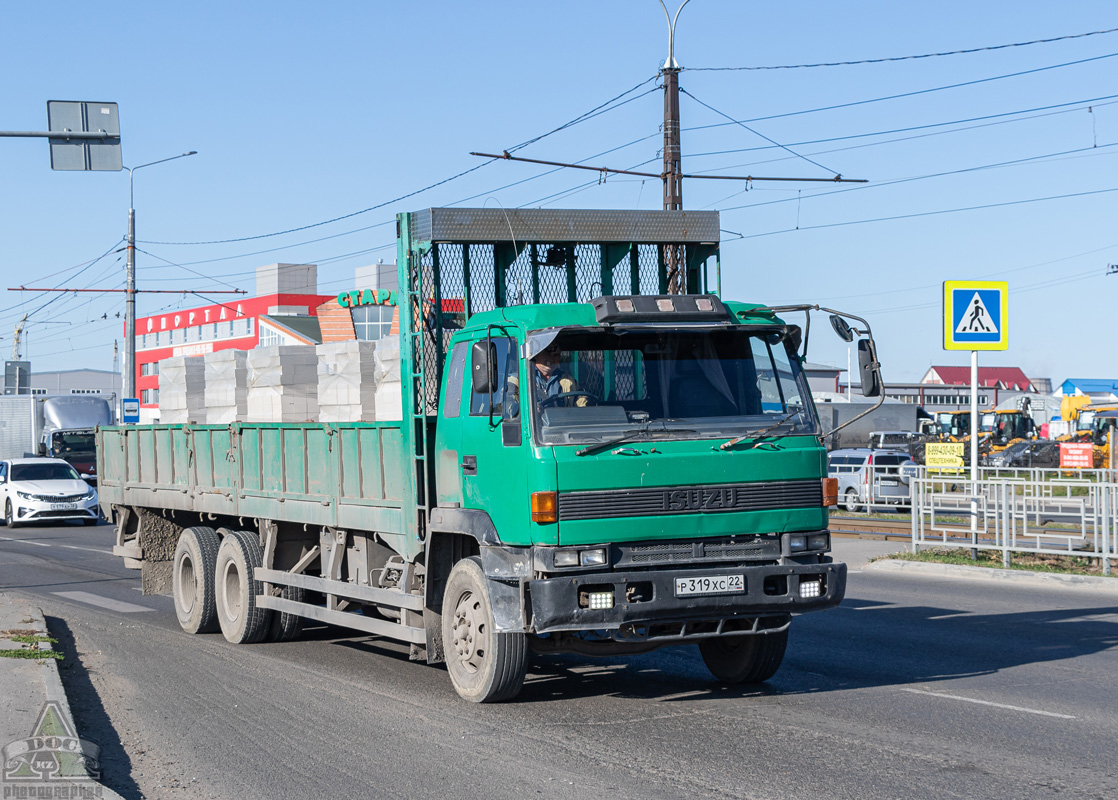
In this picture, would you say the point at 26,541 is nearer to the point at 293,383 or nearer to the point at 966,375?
the point at 293,383

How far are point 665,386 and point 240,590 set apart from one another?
18.3ft

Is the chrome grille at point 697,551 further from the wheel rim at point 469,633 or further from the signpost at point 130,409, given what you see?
the signpost at point 130,409

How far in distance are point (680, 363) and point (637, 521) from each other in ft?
3.63

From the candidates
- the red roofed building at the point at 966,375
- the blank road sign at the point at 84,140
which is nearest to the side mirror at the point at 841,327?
the blank road sign at the point at 84,140

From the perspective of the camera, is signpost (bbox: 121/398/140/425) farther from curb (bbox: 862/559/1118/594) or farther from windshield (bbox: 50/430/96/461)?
curb (bbox: 862/559/1118/594)

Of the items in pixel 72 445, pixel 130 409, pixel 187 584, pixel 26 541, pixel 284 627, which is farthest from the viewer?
pixel 72 445

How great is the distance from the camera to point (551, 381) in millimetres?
7684

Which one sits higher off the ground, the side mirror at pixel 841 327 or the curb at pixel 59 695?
the side mirror at pixel 841 327

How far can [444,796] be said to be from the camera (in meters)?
6.02

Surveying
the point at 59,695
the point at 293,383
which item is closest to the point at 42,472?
the point at 293,383

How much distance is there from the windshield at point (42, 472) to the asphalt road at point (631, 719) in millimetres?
19960

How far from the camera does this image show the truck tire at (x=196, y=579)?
12195 mm

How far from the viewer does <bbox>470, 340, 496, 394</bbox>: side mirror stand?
766 cm

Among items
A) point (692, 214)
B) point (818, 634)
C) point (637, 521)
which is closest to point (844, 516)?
point (818, 634)
